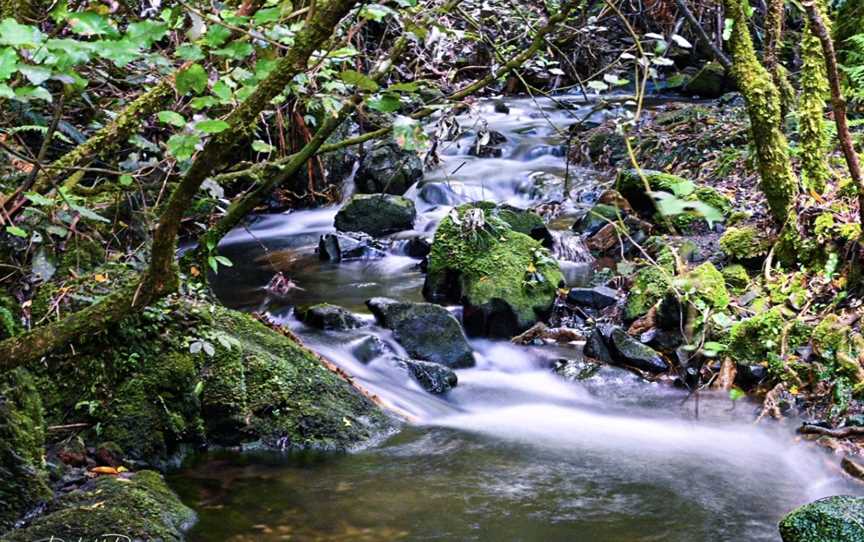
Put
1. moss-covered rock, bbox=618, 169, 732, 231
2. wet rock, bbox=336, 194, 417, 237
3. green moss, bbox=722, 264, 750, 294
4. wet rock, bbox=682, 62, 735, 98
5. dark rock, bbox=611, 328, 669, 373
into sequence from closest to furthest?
dark rock, bbox=611, 328, 669, 373 < green moss, bbox=722, 264, 750, 294 < moss-covered rock, bbox=618, 169, 732, 231 < wet rock, bbox=336, 194, 417, 237 < wet rock, bbox=682, 62, 735, 98

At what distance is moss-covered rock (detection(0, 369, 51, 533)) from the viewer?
3387 millimetres

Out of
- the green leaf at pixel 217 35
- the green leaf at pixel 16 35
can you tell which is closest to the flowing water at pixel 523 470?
the green leaf at pixel 217 35

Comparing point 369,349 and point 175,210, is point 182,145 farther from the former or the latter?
point 369,349

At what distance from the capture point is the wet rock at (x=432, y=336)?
6.62 meters

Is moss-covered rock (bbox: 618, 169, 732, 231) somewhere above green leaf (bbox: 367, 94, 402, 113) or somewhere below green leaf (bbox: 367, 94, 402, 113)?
below

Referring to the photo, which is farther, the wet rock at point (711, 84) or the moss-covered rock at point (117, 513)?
the wet rock at point (711, 84)

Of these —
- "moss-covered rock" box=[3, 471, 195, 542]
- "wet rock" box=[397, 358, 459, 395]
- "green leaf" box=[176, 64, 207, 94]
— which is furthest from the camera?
"wet rock" box=[397, 358, 459, 395]

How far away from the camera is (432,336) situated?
667 centimetres

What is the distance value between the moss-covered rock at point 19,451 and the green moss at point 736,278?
554cm

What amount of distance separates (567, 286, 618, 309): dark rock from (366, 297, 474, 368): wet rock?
4.67 feet

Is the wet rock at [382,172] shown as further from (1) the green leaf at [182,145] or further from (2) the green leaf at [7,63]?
(2) the green leaf at [7,63]

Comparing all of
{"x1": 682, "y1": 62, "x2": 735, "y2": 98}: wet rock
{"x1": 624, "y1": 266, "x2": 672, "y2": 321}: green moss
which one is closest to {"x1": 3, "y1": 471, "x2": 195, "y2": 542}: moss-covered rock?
{"x1": 624, "y1": 266, "x2": 672, "y2": 321}: green moss

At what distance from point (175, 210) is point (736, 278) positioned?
582cm

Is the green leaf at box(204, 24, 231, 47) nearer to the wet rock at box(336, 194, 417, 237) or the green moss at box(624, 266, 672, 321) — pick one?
the green moss at box(624, 266, 672, 321)
